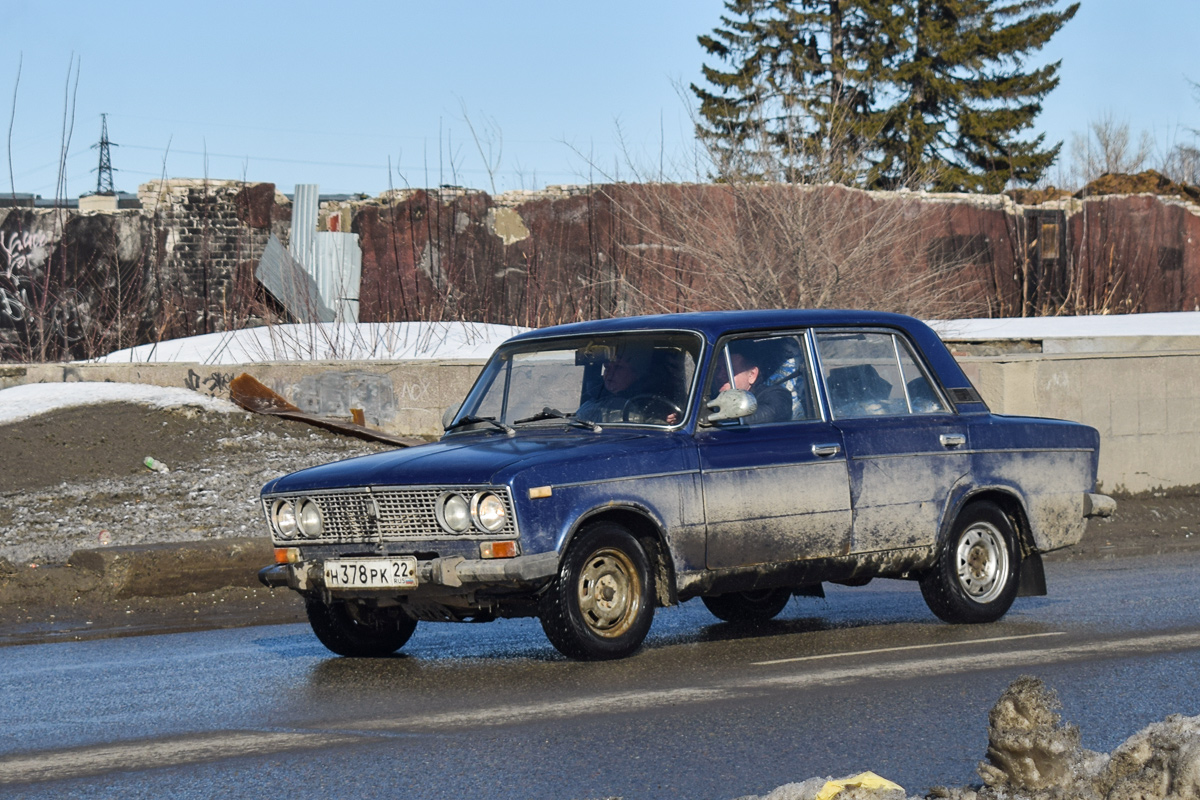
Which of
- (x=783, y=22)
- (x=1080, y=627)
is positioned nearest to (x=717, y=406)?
(x=1080, y=627)

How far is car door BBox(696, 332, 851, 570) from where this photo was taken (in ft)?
24.6

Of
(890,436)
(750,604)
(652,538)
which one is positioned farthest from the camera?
(750,604)

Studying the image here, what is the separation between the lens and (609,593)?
7.14 meters

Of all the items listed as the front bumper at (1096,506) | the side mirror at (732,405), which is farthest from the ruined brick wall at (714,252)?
the side mirror at (732,405)

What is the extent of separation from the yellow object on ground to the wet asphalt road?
0.41 metres

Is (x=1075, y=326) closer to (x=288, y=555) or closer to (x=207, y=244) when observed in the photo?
(x=207, y=244)

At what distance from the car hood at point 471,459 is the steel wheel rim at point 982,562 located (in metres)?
2.19

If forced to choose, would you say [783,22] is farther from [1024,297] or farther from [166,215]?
[166,215]

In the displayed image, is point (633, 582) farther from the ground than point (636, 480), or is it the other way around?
point (636, 480)

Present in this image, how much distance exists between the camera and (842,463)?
312 inches

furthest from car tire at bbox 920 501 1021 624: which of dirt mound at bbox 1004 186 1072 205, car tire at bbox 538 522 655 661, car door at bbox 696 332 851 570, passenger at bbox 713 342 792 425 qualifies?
dirt mound at bbox 1004 186 1072 205

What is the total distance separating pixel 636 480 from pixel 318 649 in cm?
223

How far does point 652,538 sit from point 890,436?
5.52ft

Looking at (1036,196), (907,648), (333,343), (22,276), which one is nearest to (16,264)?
(22,276)
